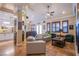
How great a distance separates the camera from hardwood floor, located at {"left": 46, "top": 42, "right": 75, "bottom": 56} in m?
2.33

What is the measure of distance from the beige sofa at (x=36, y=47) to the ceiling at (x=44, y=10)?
1.75 ft

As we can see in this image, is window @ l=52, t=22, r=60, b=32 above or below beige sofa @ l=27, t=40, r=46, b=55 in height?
above

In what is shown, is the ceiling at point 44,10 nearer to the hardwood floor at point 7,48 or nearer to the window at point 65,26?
the window at point 65,26

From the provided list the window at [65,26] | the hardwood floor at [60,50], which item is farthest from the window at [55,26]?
the hardwood floor at [60,50]

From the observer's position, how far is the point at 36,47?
8.00 feet

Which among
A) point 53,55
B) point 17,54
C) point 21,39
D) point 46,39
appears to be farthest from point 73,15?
point 17,54

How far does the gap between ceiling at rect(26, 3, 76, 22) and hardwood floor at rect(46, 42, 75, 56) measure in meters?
0.67

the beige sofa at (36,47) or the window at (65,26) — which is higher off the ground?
the window at (65,26)

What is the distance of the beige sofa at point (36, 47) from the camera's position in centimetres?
240

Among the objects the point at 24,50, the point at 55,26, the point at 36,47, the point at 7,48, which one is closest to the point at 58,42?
the point at 55,26

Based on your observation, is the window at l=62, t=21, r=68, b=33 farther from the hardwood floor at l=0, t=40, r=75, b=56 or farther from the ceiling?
the hardwood floor at l=0, t=40, r=75, b=56

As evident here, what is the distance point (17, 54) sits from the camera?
7.87ft

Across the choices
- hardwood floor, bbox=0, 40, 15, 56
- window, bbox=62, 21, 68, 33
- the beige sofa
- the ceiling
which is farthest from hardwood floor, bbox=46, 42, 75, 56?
hardwood floor, bbox=0, 40, 15, 56

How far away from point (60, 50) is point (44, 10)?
1.01 meters
